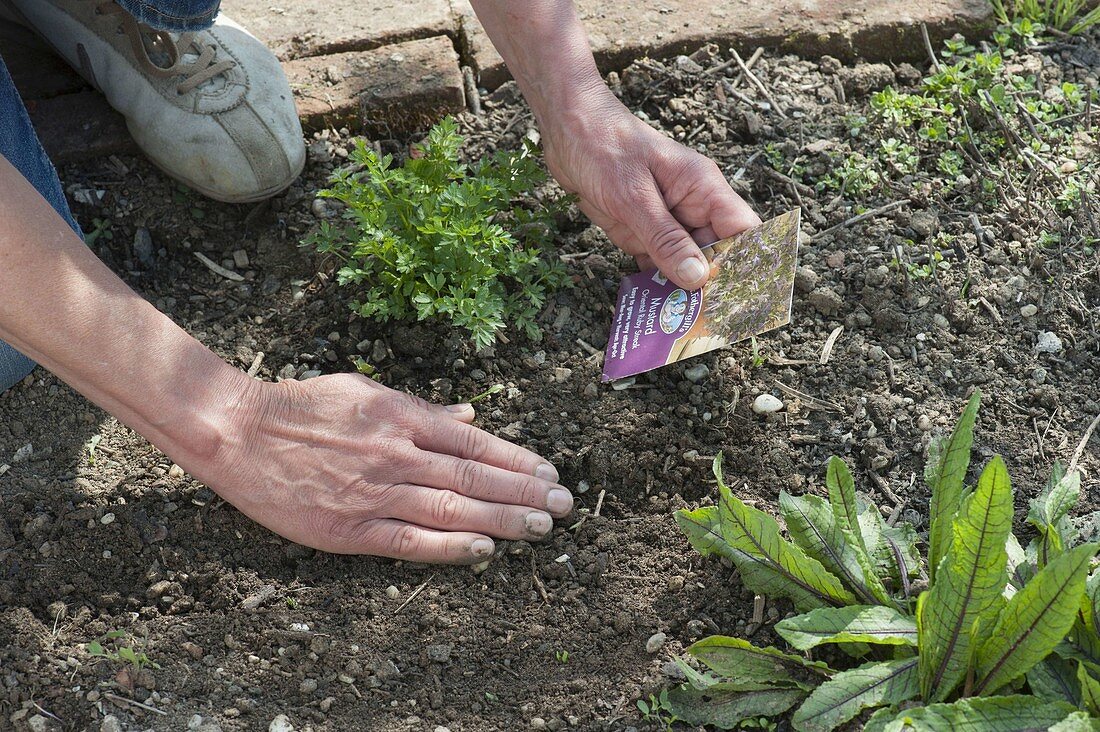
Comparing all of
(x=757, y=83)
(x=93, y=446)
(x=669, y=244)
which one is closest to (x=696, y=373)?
(x=669, y=244)

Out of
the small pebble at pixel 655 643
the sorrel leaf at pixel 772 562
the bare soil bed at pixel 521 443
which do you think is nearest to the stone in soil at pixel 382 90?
the bare soil bed at pixel 521 443

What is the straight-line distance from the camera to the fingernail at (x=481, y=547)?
2.22m

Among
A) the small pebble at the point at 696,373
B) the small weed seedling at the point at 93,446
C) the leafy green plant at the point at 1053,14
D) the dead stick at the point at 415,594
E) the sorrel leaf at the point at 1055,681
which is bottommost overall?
the small weed seedling at the point at 93,446

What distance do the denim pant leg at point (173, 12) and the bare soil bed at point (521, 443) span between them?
1.53 feet

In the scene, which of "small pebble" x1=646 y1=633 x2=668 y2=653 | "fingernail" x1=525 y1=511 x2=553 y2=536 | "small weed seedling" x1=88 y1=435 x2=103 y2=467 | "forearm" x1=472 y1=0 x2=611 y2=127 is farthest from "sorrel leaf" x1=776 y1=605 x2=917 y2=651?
"small weed seedling" x1=88 y1=435 x2=103 y2=467

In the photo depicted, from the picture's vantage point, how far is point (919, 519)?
2264mm

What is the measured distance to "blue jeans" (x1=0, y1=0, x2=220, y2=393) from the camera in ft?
8.50

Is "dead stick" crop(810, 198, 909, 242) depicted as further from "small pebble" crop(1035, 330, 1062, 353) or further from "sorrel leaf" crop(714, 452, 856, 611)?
"sorrel leaf" crop(714, 452, 856, 611)

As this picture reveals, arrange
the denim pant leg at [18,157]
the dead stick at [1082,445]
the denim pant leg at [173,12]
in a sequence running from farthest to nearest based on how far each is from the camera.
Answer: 1. the denim pant leg at [173,12]
2. the denim pant leg at [18,157]
3. the dead stick at [1082,445]

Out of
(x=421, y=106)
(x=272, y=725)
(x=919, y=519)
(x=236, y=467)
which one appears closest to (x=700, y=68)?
(x=421, y=106)

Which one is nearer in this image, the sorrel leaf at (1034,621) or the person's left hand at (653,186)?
the sorrel leaf at (1034,621)

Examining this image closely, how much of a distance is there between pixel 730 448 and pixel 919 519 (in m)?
0.44

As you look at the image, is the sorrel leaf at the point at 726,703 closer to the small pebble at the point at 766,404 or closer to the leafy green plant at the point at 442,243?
the small pebble at the point at 766,404

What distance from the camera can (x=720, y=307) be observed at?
2498 millimetres
